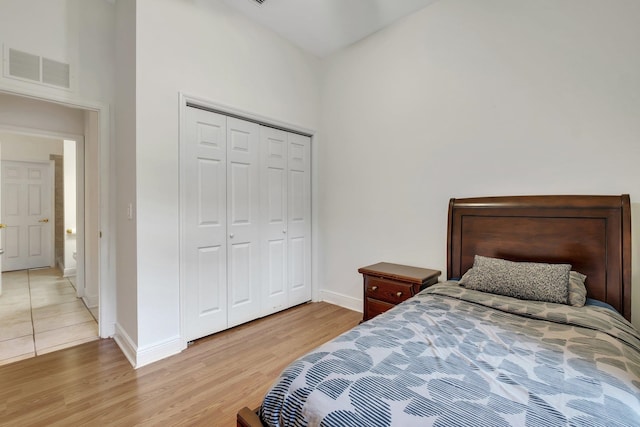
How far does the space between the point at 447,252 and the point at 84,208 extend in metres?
4.13

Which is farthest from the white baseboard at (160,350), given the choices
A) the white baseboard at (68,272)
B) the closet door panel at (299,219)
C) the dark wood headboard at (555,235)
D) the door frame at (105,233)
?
the white baseboard at (68,272)

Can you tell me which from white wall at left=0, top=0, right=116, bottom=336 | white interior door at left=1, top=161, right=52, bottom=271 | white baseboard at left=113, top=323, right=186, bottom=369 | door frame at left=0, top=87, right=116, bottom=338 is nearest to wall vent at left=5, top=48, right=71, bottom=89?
white wall at left=0, top=0, right=116, bottom=336

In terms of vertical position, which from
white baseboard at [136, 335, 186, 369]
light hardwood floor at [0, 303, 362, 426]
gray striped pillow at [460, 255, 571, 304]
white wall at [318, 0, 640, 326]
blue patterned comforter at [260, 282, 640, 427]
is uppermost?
white wall at [318, 0, 640, 326]

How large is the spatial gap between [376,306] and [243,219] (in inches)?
59.3

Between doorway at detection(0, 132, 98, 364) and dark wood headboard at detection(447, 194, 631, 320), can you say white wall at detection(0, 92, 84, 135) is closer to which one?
doorway at detection(0, 132, 98, 364)

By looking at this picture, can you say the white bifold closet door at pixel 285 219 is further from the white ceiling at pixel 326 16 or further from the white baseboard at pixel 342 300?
the white ceiling at pixel 326 16

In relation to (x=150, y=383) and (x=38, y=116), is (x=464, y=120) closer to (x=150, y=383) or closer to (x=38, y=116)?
(x=150, y=383)

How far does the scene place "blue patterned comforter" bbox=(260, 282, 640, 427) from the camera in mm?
818

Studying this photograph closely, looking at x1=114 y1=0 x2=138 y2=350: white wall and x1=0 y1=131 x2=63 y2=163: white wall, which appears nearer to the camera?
x1=114 y1=0 x2=138 y2=350: white wall

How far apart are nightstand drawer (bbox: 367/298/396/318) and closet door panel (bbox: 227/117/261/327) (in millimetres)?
1153

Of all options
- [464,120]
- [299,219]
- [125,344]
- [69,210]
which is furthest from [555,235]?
[69,210]

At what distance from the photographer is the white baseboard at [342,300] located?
10.5 feet

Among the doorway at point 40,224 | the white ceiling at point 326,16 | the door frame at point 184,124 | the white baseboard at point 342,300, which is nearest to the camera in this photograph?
the door frame at point 184,124

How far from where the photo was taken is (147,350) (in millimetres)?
2115
